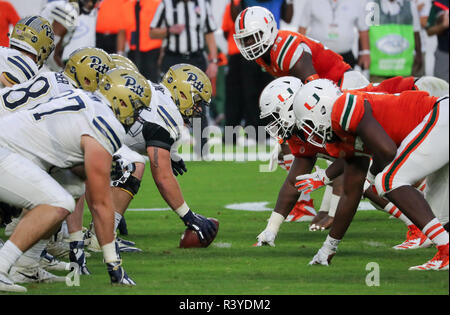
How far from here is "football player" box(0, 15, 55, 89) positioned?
7516mm

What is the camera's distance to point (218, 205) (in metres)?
10.0

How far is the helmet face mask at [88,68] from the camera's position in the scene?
7.43 meters

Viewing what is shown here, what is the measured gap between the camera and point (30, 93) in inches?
277

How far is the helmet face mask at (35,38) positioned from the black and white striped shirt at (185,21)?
5.15 meters

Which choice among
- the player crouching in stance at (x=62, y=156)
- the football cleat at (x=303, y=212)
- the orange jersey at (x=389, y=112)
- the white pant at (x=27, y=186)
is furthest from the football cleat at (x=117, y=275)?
the football cleat at (x=303, y=212)

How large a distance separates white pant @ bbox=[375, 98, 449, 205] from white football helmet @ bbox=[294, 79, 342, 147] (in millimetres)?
445

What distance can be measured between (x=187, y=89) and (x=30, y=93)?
126 centimetres

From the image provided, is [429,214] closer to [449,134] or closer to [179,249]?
[449,134]

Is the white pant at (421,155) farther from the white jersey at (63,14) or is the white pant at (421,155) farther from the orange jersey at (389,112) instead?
the white jersey at (63,14)

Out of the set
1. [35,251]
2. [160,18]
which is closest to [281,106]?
[35,251]

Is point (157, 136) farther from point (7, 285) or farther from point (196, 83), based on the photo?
point (7, 285)

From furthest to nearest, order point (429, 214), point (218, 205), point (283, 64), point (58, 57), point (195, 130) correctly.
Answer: point (195, 130), point (58, 57), point (218, 205), point (283, 64), point (429, 214)
